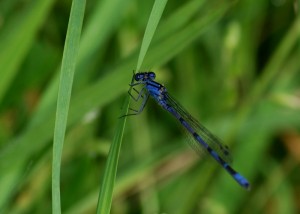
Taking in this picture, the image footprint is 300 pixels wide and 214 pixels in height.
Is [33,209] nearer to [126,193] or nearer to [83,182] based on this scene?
[83,182]

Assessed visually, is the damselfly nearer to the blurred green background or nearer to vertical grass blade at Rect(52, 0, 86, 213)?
the blurred green background

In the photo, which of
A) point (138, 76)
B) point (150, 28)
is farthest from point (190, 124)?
point (150, 28)

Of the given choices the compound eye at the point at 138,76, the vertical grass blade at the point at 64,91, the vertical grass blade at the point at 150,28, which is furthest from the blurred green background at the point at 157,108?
the vertical grass blade at the point at 64,91

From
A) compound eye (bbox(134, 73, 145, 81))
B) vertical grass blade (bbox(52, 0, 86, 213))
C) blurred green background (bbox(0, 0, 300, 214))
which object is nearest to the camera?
vertical grass blade (bbox(52, 0, 86, 213))

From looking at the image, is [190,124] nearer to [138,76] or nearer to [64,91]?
[138,76]

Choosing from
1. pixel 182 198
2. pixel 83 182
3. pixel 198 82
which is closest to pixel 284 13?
pixel 198 82

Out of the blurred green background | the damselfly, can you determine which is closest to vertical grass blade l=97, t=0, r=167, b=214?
the blurred green background

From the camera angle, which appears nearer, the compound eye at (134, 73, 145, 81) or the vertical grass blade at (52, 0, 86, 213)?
the vertical grass blade at (52, 0, 86, 213)
